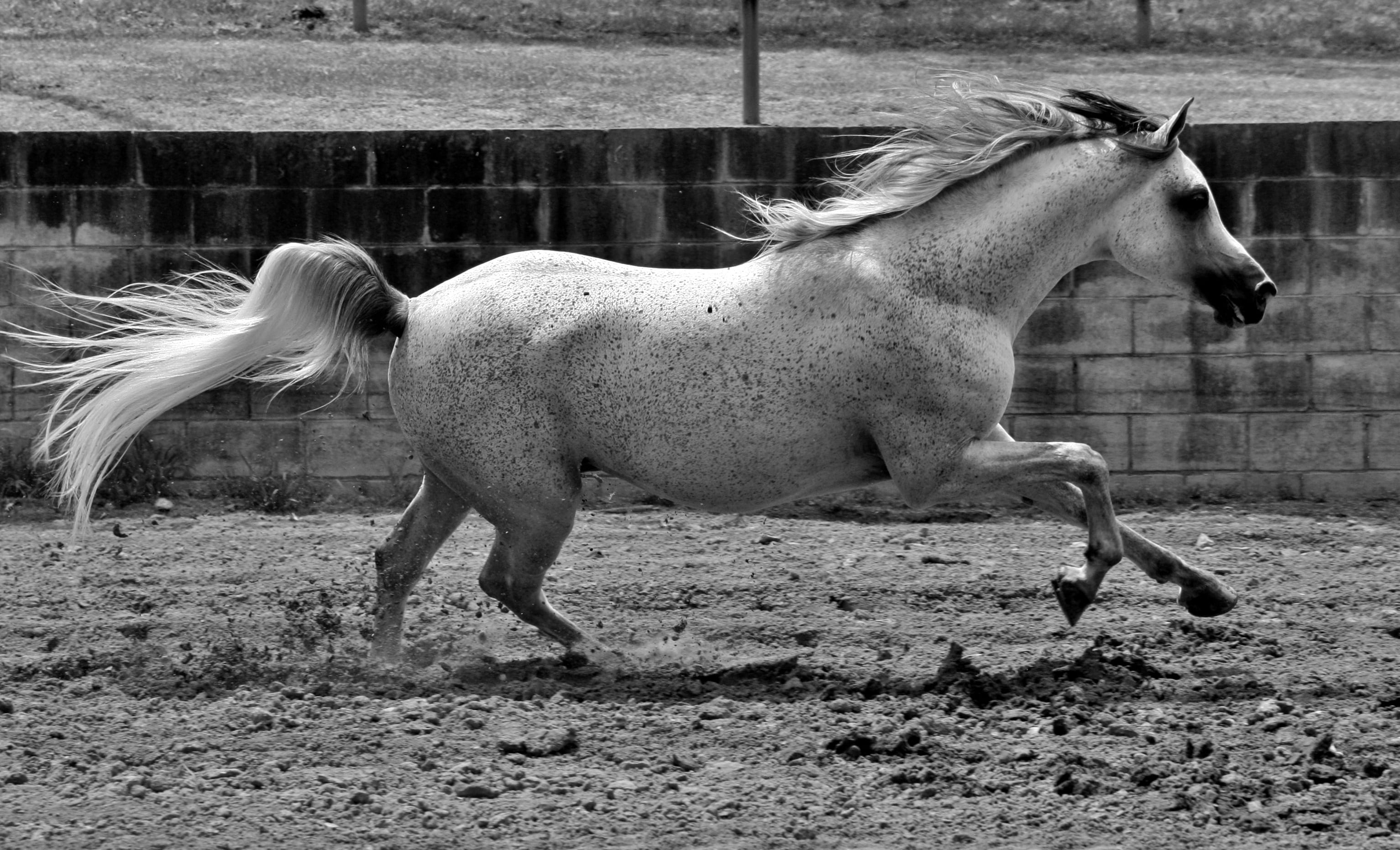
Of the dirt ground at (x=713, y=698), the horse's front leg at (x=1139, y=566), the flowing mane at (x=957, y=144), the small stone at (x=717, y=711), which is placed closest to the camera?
the dirt ground at (x=713, y=698)

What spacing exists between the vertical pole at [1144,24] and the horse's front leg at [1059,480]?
7.61 m

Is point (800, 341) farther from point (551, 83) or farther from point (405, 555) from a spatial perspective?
point (551, 83)

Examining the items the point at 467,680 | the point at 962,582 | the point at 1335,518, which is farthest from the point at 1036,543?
the point at 467,680

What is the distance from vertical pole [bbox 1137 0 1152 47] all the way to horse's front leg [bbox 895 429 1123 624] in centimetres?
761

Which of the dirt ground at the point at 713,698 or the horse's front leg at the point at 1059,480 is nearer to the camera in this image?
the dirt ground at the point at 713,698

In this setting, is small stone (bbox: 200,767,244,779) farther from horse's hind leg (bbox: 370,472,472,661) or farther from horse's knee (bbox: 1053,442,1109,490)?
horse's knee (bbox: 1053,442,1109,490)

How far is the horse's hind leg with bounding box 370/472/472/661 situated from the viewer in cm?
486

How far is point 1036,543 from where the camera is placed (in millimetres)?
6652

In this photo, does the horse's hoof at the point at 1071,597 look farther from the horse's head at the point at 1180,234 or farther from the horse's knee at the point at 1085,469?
the horse's head at the point at 1180,234

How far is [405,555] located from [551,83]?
5534 millimetres

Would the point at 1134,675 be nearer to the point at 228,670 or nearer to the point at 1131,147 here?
the point at 1131,147

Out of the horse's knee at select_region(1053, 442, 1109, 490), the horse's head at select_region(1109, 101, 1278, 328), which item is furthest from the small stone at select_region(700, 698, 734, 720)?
the horse's head at select_region(1109, 101, 1278, 328)

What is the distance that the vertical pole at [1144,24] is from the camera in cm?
1127

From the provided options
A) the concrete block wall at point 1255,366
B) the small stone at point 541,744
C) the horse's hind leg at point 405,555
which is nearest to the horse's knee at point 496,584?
the horse's hind leg at point 405,555
